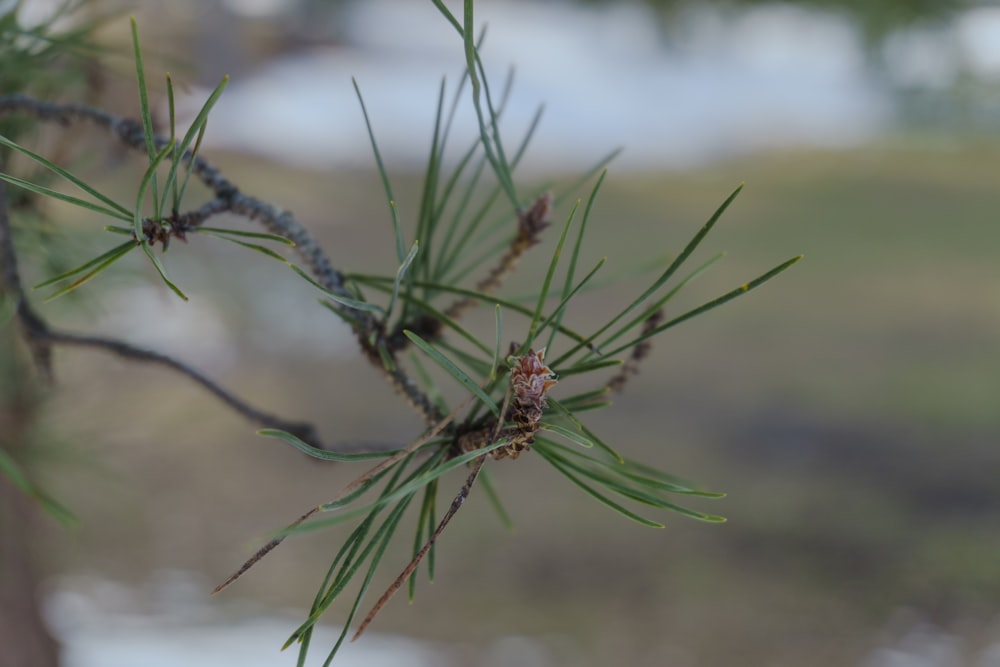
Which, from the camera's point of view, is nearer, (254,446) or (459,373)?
(459,373)

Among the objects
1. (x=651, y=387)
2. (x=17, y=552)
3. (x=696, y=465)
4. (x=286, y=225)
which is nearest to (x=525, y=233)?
(x=286, y=225)

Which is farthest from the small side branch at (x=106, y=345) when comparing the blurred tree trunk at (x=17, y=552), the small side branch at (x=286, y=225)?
the blurred tree trunk at (x=17, y=552)

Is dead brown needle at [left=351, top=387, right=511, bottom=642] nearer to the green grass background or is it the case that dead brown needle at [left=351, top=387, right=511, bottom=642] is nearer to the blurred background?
the blurred background

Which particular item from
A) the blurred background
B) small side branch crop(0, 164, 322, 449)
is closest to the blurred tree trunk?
the blurred background

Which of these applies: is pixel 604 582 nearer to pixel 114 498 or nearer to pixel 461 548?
pixel 461 548

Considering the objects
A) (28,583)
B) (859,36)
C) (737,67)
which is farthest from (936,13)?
(28,583)

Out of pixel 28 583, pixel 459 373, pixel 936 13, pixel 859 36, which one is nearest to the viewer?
pixel 459 373
